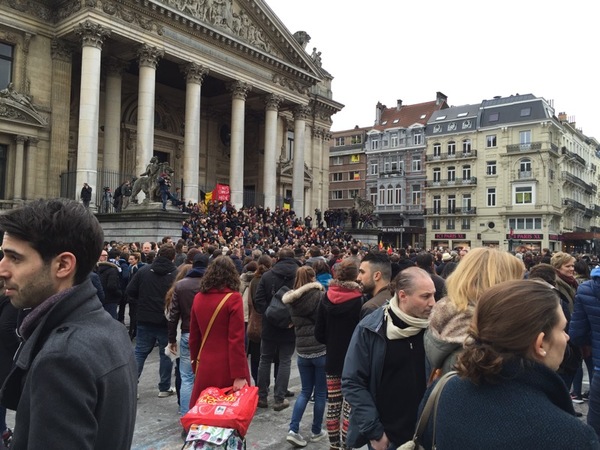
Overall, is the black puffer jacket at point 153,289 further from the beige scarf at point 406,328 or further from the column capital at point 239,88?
the column capital at point 239,88

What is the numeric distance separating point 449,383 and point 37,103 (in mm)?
26204

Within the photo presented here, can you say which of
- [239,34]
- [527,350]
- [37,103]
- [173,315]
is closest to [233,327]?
[173,315]

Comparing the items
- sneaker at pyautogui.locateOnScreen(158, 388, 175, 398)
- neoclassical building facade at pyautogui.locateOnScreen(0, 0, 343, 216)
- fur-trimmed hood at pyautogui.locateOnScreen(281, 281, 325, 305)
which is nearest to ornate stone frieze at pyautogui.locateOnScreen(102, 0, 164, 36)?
neoclassical building facade at pyautogui.locateOnScreen(0, 0, 343, 216)

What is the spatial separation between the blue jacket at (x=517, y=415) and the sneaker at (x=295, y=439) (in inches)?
146

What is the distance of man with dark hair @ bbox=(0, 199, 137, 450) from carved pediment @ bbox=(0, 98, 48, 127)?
24.2m

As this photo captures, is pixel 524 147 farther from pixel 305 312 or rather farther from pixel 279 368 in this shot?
pixel 305 312

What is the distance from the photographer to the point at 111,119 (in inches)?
1008

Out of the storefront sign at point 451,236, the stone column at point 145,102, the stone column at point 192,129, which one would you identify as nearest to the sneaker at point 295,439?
the stone column at point 145,102

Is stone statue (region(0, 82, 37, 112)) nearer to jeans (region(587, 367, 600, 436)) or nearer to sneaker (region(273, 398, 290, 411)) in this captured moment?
sneaker (region(273, 398, 290, 411))

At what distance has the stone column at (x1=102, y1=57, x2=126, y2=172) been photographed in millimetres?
25531

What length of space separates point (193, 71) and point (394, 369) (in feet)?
85.7

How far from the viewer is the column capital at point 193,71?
26656 millimetres

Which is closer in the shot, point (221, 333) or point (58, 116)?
point (221, 333)

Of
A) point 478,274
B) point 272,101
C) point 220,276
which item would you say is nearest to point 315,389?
point 220,276
